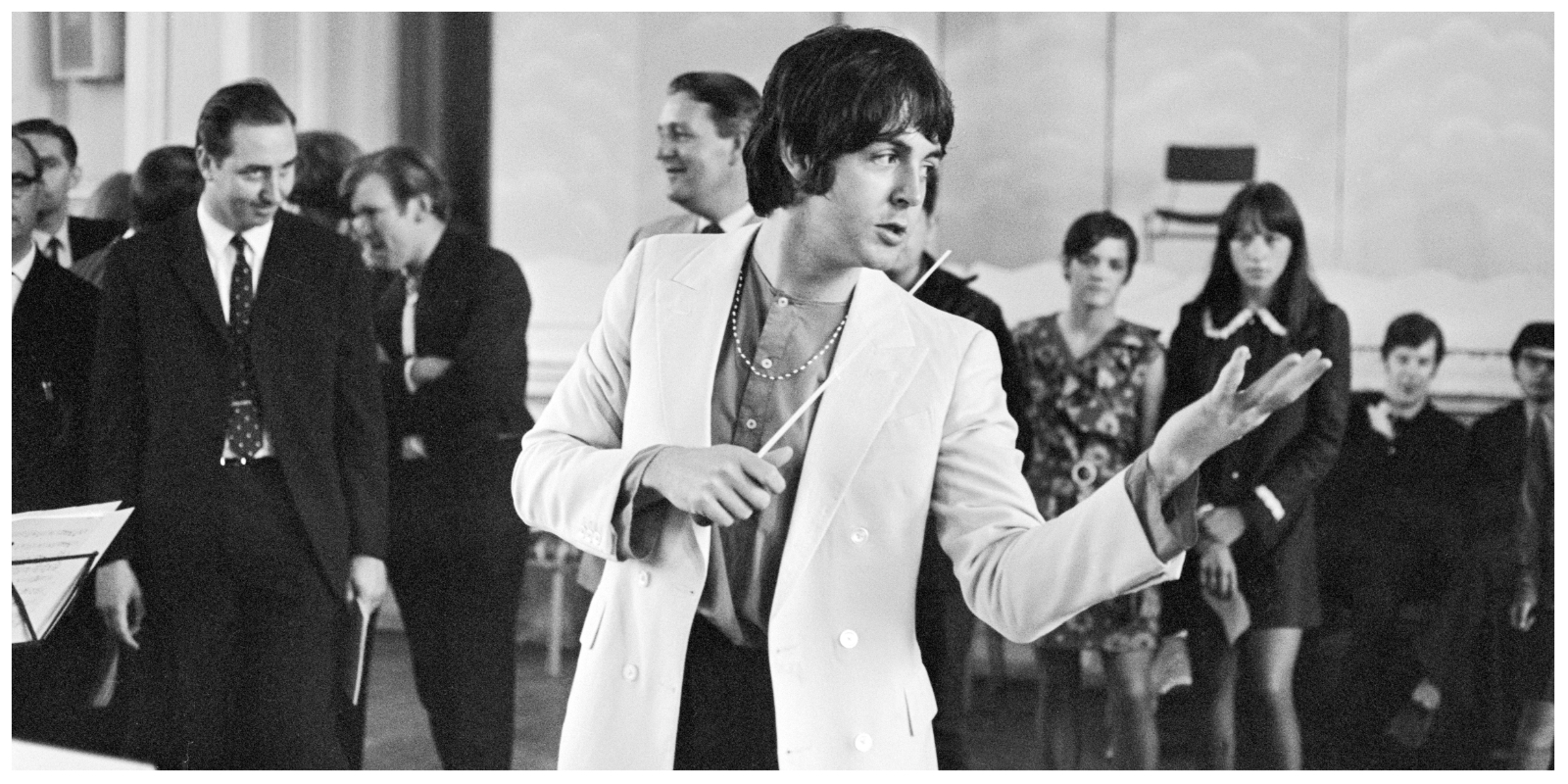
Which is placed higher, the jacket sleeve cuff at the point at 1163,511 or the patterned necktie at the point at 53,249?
the patterned necktie at the point at 53,249

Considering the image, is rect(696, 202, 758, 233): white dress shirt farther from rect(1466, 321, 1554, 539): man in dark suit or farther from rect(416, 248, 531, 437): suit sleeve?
rect(1466, 321, 1554, 539): man in dark suit

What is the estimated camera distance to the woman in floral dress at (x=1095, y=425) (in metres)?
3.34

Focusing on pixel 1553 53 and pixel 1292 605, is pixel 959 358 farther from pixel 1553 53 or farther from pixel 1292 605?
pixel 1553 53

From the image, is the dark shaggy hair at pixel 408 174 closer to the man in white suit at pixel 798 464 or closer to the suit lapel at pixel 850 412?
the man in white suit at pixel 798 464

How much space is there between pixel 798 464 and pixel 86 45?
6.22ft

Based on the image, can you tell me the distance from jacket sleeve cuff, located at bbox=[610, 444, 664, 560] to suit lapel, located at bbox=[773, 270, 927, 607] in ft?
0.72

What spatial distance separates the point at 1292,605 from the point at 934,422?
1.32m

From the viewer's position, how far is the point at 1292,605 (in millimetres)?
3363

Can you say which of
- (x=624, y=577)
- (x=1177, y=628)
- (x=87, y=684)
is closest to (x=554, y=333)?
(x=624, y=577)

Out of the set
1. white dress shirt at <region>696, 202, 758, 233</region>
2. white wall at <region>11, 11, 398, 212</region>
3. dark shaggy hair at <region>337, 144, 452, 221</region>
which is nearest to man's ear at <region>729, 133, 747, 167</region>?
white dress shirt at <region>696, 202, 758, 233</region>

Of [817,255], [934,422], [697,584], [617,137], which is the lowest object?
[697,584]

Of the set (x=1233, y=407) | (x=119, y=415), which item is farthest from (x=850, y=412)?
(x=119, y=415)

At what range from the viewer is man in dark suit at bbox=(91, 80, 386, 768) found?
3143 mm

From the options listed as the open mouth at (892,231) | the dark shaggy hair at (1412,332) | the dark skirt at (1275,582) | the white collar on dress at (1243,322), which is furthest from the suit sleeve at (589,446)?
the dark shaggy hair at (1412,332)
